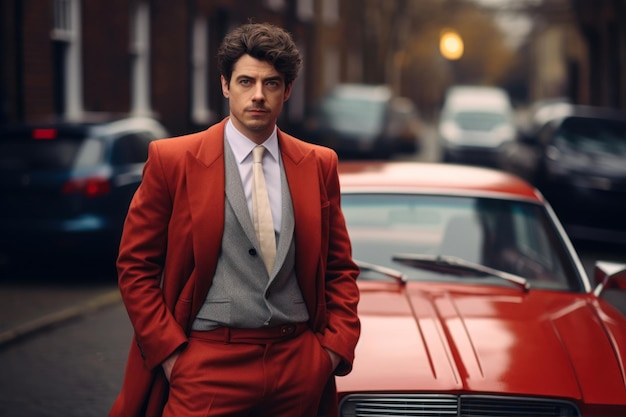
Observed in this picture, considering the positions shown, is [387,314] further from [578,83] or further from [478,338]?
[578,83]

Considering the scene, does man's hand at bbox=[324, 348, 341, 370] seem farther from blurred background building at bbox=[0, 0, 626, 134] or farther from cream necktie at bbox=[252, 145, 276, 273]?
blurred background building at bbox=[0, 0, 626, 134]

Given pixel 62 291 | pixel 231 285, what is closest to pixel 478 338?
pixel 231 285

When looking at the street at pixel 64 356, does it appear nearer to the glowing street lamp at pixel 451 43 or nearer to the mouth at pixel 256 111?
the mouth at pixel 256 111

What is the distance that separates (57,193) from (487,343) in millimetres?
7318

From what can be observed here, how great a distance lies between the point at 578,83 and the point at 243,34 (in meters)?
38.5

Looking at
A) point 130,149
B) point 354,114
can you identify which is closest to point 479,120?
point 354,114

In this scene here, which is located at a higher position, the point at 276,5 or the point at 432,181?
the point at 276,5

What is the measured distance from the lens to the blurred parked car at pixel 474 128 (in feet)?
89.8

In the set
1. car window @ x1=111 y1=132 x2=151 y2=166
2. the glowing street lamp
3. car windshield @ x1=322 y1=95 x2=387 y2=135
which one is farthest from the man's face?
car windshield @ x1=322 y1=95 x2=387 y2=135

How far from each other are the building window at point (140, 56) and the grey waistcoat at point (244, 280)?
18.6 meters

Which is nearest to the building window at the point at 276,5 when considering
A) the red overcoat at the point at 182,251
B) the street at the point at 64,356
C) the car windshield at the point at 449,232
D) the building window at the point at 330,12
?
the building window at the point at 330,12

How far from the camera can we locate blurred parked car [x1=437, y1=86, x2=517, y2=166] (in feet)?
89.8

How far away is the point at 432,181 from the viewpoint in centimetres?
546

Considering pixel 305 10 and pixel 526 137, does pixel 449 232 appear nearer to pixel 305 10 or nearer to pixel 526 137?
pixel 526 137
